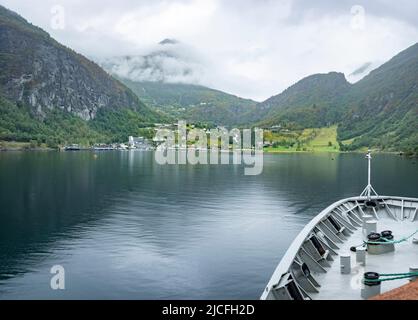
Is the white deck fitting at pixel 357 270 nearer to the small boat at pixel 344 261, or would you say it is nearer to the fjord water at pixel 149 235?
the small boat at pixel 344 261

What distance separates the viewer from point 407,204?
33312 millimetres

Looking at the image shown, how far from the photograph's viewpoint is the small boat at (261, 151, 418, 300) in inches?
601

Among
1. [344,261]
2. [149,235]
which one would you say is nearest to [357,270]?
[344,261]

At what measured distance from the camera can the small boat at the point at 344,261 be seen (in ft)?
50.1

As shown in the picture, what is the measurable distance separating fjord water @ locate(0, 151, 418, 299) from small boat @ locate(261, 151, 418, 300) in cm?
561

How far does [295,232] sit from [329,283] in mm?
27387

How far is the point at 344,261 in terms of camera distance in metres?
18.5

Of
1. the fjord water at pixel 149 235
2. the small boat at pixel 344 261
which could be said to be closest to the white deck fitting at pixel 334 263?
the small boat at pixel 344 261

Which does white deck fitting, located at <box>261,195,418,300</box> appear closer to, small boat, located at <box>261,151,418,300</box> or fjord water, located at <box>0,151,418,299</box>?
small boat, located at <box>261,151,418,300</box>

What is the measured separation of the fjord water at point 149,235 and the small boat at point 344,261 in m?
5.61

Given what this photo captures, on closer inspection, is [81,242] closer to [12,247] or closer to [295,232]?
[12,247]

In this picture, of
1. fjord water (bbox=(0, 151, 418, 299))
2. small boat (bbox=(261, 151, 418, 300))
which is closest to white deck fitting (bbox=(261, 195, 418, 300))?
small boat (bbox=(261, 151, 418, 300))

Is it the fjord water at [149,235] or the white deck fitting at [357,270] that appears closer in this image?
the white deck fitting at [357,270]

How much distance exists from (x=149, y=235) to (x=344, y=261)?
2550cm
